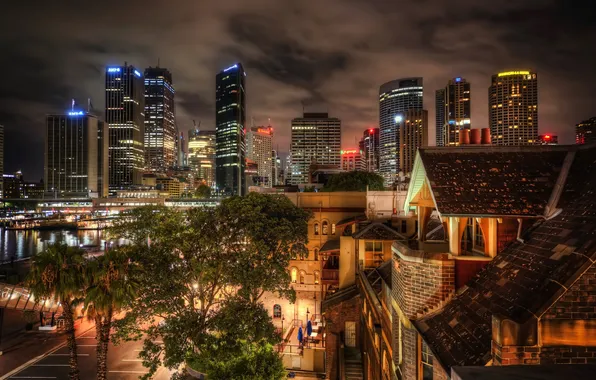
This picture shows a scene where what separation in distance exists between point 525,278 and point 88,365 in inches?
1243

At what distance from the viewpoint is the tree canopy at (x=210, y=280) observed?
64.8 ft

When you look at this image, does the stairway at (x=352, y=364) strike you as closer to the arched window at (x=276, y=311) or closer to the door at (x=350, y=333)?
the door at (x=350, y=333)

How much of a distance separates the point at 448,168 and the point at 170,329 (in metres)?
18.3

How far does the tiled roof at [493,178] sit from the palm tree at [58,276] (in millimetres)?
18988

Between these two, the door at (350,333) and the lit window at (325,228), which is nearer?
the door at (350,333)

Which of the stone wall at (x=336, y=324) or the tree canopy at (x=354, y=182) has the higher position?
the tree canopy at (x=354, y=182)

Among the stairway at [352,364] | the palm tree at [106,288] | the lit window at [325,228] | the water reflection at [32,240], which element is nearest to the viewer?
the palm tree at [106,288]

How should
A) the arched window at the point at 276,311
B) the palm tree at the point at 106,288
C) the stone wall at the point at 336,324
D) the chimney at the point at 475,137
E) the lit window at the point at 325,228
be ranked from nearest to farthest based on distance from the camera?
1. the chimney at the point at 475,137
2. the palm tree at the point at 106,288
3. the stone wall at the point at 336,324
4. the arched window at the point at 276,311
5. the lit window at the point at 325,228

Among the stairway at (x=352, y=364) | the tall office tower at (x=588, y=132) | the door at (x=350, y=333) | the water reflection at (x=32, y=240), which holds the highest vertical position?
the tall office tower at (x=588, y=132)

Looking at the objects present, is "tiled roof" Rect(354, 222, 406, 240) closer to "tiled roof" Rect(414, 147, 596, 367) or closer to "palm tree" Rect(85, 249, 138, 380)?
"palm tree" Rect(85, 249, 138, 380)

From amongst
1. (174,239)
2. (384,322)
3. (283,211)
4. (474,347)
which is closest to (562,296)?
(474,347)

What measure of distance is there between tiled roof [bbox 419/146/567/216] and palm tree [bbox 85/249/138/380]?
17180 millimetres

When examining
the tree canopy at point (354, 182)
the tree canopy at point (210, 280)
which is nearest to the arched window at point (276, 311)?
the tree canopy at point (210, 280)

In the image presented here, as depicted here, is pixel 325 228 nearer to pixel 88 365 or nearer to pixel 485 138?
pixel 88 365
